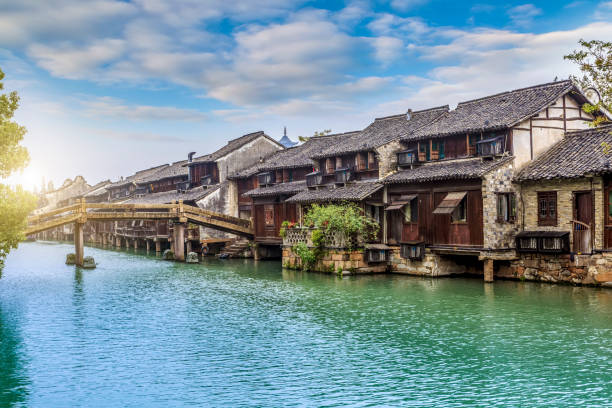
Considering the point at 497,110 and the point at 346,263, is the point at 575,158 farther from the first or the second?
the point at 346,263

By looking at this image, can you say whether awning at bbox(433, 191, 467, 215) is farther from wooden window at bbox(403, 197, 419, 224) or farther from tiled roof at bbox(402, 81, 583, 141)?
tiled roof at bbox(402, 81, 583, 141)

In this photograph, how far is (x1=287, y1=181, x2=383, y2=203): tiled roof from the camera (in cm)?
3309

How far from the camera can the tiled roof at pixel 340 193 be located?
33094 millimetres

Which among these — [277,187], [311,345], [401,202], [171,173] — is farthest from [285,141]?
[311,345]

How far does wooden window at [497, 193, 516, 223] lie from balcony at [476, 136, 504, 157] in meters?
2.13

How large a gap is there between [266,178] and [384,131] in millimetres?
11719

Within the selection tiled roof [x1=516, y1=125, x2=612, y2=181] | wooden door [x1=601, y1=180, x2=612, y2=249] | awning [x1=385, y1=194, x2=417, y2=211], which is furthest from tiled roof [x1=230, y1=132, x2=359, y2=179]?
wooden door [x1=601, y1=180, x2=612, y2=249]

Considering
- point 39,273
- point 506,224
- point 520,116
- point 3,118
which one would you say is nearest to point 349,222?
point 506,224

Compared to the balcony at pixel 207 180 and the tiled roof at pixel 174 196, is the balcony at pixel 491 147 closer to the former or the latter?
the tiled roof at pixel 174 196

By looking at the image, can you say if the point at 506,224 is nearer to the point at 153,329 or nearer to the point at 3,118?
the point at 153,329

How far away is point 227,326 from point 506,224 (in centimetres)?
1538

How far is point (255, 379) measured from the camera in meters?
13.8

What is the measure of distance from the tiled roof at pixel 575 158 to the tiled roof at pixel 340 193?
8492mm

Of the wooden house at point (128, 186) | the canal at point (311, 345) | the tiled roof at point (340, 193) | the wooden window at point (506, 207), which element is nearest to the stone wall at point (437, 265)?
the canal at point (311, 345)
